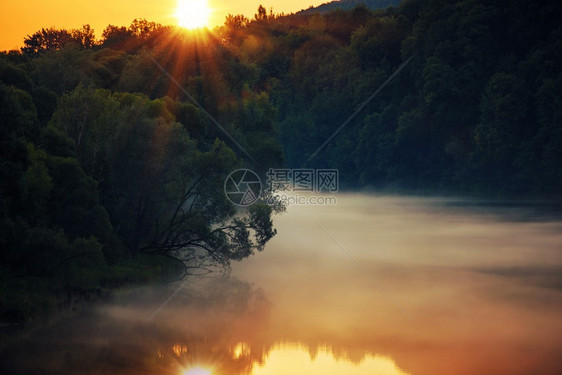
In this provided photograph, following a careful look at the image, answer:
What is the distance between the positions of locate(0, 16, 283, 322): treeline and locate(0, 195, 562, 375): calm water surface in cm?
162

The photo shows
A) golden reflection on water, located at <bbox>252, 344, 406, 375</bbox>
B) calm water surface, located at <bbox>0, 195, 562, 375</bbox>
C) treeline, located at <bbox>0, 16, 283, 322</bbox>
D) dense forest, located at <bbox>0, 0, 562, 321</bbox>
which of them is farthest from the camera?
dense forest, located at <bbox>0, 0, 562, 321</bbox>

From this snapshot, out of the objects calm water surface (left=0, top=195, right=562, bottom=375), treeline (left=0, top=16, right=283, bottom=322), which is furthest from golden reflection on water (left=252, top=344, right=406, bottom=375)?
treeline (left=0, top=16, right=283, bottom=322)

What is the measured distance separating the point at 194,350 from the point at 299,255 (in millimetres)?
21742

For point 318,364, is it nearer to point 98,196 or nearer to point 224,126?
point 98,196

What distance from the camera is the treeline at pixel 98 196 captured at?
26203 millimetres

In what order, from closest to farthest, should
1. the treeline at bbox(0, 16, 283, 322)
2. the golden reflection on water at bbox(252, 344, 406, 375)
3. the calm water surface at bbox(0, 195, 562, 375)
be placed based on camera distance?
1. the golden reflection on water at bbox(252, 344, 406, 375)
2. the calm water surface at bbox(0, 195, 562, 375)
3. the treeline at bbox(0, 16, 283, 322)

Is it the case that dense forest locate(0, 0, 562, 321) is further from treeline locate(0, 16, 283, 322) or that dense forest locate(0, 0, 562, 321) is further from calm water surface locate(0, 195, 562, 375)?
calm water surface locate(0, 195, 562, 375)

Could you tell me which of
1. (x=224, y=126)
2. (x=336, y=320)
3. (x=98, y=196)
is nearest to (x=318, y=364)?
(x=336, y=320)

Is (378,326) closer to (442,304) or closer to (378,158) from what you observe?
(442,304)

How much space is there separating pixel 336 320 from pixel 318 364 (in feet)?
16.9

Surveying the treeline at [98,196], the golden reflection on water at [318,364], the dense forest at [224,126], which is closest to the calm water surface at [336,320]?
the golden reflection on water at [318,364]

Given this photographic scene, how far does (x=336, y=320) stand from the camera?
2798cm

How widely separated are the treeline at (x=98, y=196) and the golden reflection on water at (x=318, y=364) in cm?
854

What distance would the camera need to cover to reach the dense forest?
28.2 meters
